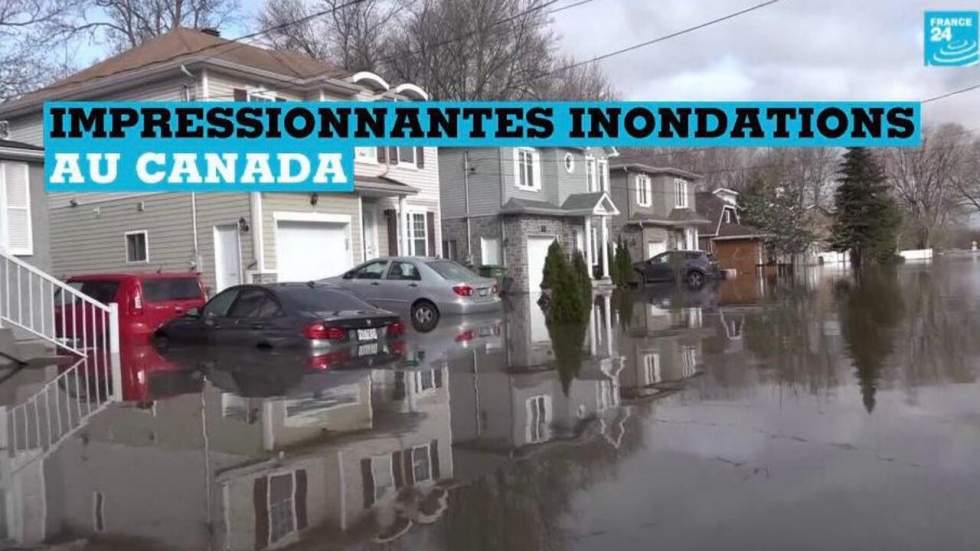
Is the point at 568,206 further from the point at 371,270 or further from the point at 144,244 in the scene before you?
the point at 144,244

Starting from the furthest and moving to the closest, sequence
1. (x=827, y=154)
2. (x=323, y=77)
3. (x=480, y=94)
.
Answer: (x=827, y=154)
(x=480, y=94)
(x=323, y=77)

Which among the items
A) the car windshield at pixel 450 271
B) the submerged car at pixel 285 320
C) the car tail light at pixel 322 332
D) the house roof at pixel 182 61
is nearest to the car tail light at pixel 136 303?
the submerged car at pixel 285 320

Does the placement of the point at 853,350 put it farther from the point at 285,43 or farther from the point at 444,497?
the point at 285,43

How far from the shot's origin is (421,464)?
21.9 ft

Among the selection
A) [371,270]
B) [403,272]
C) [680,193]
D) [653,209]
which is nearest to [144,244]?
[371,270]

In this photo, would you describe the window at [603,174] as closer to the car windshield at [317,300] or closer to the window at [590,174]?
the window at [590,174]

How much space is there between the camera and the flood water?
5184 millimetres

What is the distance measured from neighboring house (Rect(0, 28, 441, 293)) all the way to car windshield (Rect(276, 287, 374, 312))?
7382mm

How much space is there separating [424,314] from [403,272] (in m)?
1.15

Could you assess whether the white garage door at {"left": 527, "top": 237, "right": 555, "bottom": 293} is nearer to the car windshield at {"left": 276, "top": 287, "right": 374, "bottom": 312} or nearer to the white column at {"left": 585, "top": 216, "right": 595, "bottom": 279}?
the white column at {"left": 585, "top": 216, "right": 595, "bottom": 279}

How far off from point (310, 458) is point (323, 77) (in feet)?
57.9

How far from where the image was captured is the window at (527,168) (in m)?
33.1

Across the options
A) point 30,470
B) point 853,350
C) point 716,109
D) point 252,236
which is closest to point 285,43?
point 252,236

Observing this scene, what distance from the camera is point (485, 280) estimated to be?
19453 millimetres
